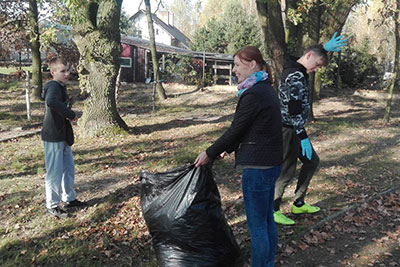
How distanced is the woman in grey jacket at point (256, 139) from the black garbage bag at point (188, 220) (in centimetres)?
33

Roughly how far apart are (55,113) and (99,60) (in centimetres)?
443

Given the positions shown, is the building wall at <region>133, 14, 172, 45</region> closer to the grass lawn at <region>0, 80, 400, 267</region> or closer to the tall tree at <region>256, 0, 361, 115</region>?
the tall tree at <region>256, 0, 361, 115</region>

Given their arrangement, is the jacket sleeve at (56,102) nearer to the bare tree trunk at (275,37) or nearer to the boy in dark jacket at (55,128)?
the boy in dark jacket at (55,128)

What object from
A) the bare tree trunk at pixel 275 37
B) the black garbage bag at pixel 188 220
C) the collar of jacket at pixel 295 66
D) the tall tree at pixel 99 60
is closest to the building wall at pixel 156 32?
the bare tree trunk at pixel 275 37

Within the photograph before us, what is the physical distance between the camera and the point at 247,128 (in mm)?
2543

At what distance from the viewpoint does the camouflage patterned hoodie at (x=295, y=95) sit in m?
3.41

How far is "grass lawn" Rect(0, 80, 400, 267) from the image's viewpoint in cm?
350

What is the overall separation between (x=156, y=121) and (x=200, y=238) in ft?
27.2

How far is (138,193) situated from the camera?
4961 mm

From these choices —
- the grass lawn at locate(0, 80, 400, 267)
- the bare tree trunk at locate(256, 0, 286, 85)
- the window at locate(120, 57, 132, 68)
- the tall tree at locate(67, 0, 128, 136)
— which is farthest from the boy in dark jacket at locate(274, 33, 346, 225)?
the window at locate(120, 57, 132, 68)

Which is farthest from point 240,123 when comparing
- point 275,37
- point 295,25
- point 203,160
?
point 295,25

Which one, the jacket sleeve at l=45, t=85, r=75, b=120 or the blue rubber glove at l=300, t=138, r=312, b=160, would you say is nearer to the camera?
the blue rubber glove at l=300, t=138, r=312, b=160

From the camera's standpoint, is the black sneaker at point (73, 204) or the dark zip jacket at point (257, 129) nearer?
the dark zip jacket at point (257, 129)

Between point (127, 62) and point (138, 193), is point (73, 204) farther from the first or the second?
point (127, 62)
